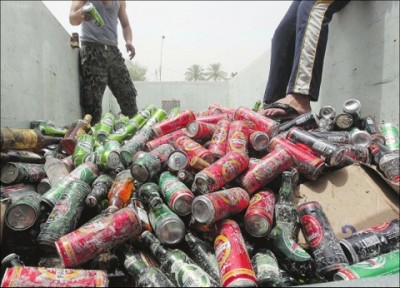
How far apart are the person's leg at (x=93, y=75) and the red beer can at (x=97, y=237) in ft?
9.62

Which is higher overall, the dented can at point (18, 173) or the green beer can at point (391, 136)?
the green beer can at point (391, 136)

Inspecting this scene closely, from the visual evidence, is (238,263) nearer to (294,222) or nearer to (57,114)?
(294,222)

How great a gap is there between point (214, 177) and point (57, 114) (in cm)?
278

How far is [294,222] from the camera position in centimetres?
131

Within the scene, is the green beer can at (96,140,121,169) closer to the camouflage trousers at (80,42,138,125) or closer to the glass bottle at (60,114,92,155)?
the glass bottle at (60,114,92,155)

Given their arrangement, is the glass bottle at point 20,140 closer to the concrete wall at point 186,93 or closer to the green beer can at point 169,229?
the green beer can at point 169,229

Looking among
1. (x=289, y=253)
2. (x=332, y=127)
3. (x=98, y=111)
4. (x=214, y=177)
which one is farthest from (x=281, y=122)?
(x=98, y=111)

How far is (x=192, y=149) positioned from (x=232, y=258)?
712 mm

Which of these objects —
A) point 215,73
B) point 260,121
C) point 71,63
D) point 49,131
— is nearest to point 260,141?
point 260,121

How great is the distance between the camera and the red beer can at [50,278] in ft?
2.82

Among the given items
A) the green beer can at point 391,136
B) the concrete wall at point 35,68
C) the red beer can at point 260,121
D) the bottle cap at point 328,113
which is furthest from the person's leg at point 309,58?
the concrete wall at point 35,68

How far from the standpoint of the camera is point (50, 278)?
892 mm

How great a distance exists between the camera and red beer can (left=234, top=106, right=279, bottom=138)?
187 cm

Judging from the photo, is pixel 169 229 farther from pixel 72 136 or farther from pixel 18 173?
pixel 72 136
